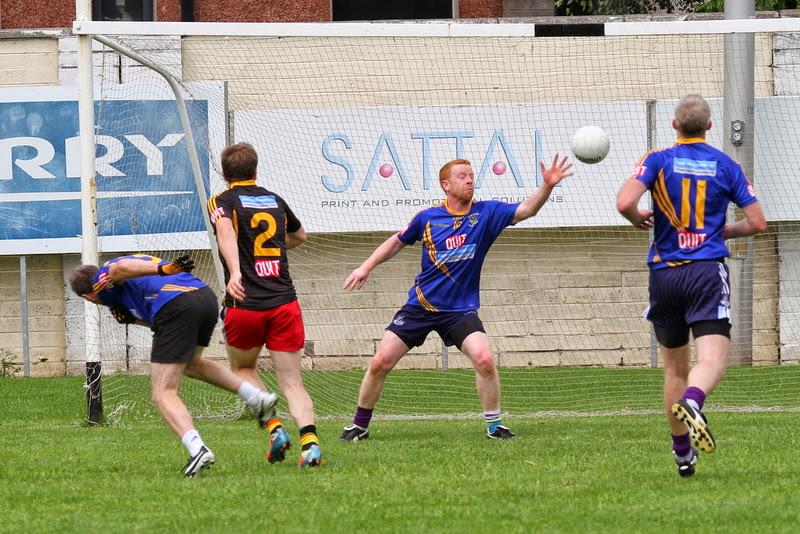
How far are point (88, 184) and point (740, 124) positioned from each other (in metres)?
6.97

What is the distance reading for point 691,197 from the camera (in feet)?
18.2

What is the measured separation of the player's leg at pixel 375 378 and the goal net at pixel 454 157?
4315 millimetres

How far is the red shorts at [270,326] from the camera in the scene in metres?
6.48

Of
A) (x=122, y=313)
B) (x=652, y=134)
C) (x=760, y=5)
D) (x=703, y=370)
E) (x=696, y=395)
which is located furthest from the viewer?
(x=760, y=5)

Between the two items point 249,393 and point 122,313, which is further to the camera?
point 122,313

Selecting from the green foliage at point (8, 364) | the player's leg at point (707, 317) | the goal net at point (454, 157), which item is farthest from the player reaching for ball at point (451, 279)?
the green foliage at point (8, 364)

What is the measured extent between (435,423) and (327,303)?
192 inches

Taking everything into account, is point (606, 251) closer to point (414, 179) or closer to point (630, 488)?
point (414, 179)

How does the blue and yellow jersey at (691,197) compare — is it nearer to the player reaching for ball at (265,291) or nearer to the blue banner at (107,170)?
the player reaching for ball at (265,291)

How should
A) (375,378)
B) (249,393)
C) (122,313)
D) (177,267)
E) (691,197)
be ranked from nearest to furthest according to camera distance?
1. (691,197)
2. (177,267)
3. (249,393)
4. (122,313)
5. (375,378)

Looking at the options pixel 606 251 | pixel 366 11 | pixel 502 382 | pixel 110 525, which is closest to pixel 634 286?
pixel 606 251

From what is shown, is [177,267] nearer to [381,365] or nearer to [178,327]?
[178,327]

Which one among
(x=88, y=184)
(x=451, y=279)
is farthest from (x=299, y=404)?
(x=88, y=184)

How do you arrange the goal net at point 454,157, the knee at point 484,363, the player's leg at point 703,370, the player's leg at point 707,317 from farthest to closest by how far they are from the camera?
the goal net at point 454,157, the knee at point 484,363, the player's leg at point 707,317, the player's leg at point 703,370
